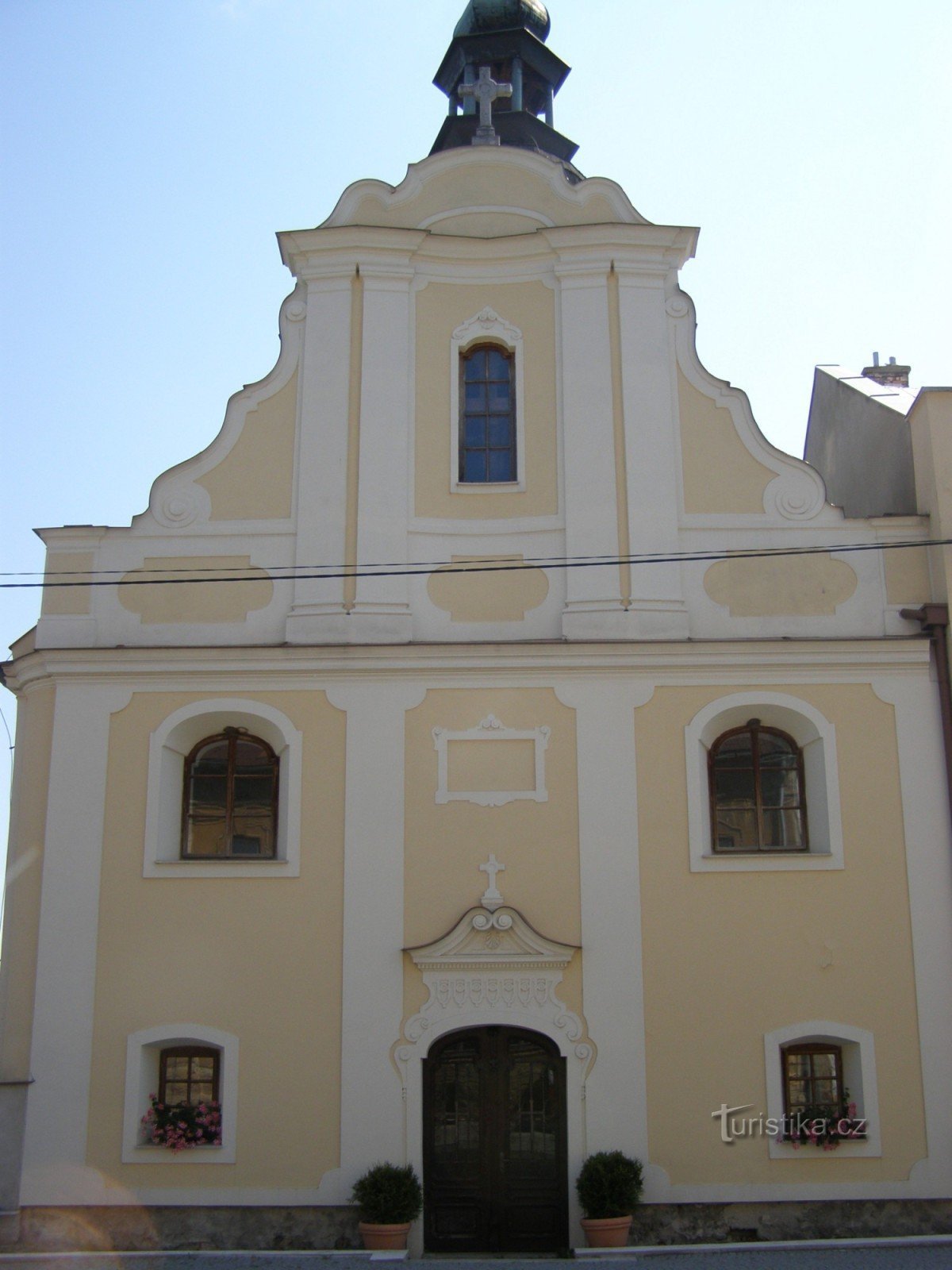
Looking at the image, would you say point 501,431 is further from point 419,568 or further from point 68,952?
point 68,952

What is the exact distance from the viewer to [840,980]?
12.5 m

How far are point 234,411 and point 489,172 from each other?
3.79 m

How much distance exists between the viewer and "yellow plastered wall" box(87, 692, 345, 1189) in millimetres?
12273

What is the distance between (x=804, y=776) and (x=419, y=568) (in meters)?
4.25

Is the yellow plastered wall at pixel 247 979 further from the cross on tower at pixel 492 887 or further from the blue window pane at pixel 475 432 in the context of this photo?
the blue window pane at pixel 475 432

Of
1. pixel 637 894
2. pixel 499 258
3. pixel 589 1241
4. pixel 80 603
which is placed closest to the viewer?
pixel 589 1241

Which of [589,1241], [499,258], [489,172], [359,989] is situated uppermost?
[489,172]

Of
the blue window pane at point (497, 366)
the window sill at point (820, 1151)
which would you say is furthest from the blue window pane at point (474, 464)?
the window sill at point (820, 1151)

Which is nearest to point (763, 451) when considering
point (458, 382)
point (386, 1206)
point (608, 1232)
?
point (458, 382)

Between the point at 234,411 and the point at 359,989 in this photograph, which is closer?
the point at 359,989

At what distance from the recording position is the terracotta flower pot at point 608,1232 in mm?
11727

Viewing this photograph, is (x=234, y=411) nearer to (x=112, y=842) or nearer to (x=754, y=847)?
(x=112, y=842)

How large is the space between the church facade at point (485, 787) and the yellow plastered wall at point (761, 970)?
3 centimetres

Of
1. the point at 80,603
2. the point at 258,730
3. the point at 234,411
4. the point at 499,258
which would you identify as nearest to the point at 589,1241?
the point at 258,730
